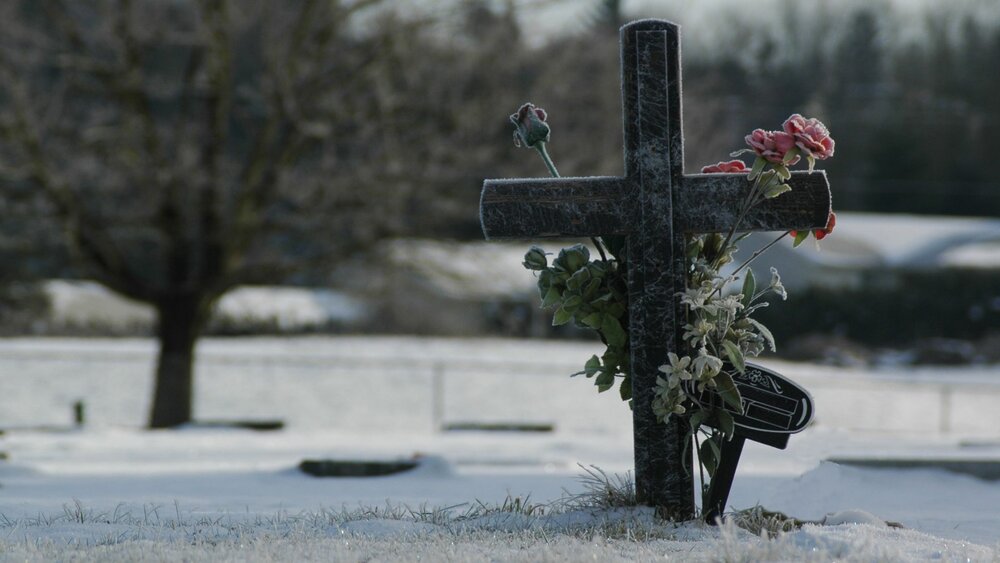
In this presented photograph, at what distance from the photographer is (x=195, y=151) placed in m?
14.1

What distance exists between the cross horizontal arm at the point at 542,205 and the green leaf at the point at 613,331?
1.30 ft

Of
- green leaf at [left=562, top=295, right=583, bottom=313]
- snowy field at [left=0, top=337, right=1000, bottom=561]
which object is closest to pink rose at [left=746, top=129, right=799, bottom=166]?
green leaf at [left=562, top=295, right=583, bottom=313]

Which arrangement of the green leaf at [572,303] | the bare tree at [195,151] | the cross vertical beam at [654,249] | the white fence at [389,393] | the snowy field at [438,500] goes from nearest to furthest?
the snowy field at [438,500]
the cross vertical beam at [654,249]
the green leaf at [572,303]
the bare tree at [195,151]
the white fence at [389,393]

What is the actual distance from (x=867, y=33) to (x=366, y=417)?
1499 inches

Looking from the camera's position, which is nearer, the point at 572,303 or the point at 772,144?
the point at 772,144

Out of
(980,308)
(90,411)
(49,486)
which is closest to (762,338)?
(49,486)

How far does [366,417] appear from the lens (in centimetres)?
2012

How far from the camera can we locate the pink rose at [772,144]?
16.8 ft

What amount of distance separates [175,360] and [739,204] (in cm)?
1057

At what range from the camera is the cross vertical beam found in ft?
17.2

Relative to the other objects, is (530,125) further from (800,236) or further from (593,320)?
(800,236)

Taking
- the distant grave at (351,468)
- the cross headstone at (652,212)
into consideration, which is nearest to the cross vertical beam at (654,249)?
the cross headstone at (652,212)

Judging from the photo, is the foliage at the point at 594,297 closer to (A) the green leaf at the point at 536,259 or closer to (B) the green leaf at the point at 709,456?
(A) the green leaf at the point at 536,259

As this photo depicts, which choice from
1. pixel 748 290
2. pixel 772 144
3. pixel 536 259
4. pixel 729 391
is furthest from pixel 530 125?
pixel 729 391
